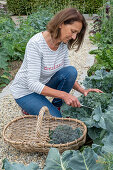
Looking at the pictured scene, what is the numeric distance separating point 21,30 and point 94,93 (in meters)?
3.22

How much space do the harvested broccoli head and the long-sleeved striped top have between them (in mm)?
401

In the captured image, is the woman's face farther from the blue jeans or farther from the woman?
the blue jeans

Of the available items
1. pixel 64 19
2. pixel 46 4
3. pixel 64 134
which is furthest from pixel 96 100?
pixel 46 4

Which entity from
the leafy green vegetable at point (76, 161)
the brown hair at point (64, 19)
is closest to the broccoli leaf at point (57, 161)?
the leafy green vegetable at point (76, 161)

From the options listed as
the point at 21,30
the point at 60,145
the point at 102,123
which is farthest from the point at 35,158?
the point at 21,30

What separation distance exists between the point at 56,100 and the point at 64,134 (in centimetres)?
86

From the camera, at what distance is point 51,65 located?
2.48 meters

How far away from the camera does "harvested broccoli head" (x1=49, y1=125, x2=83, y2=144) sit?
2.09m

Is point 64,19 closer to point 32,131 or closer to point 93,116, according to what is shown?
point 93,116

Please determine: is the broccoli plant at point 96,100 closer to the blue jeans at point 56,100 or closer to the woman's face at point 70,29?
the blue jeans at point 56,100

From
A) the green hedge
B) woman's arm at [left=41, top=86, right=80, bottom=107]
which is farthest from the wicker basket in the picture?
the green hedge

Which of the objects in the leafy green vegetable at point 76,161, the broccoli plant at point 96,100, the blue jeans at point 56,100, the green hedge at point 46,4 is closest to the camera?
the leafy green vegetable at point 76,161

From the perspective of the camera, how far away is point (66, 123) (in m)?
2.39

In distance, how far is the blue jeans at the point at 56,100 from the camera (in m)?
2.46
